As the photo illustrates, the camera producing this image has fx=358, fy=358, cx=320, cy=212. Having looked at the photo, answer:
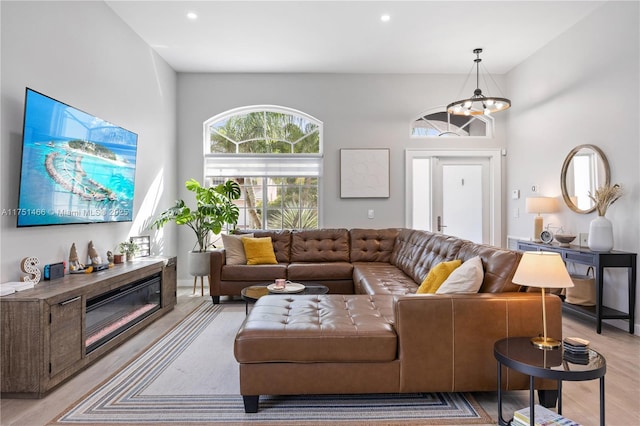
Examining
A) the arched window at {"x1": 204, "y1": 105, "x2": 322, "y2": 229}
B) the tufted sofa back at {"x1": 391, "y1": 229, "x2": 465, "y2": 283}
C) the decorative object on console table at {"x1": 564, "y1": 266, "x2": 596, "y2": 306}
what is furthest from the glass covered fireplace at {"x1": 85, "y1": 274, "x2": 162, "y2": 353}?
the decorative object on console table at {"x1": 564, "y1": 266, "x2": 596, "y2": 306}

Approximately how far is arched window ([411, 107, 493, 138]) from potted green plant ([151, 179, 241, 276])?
299cm

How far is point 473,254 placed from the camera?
2.61m

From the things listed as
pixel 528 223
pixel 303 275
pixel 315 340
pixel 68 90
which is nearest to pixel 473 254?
pixel 315 340

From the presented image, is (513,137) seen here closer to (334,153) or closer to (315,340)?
(334,153)

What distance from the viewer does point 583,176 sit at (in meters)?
3.93

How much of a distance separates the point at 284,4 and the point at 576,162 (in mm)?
3628

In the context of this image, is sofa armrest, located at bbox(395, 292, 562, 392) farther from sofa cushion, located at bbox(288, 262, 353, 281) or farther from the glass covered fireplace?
sofa cushion, located at bbox(288, 262, 353, 281)

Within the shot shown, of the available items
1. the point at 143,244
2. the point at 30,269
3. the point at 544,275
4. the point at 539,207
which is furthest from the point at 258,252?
Answer: the point at 539,207

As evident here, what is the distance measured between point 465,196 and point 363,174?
5.44 ft

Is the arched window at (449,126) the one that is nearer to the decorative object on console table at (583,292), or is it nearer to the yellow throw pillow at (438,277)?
the decorative object on console table at (583,292)

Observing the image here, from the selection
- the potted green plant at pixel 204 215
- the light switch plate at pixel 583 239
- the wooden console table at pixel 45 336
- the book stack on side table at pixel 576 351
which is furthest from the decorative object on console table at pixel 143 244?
the light switch plate at pixel 583 239

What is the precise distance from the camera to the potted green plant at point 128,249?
368 centimetres

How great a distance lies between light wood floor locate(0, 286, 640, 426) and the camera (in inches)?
78.3

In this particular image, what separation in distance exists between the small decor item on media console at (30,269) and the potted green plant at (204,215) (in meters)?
1.97
